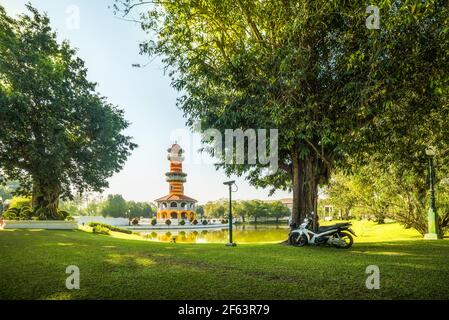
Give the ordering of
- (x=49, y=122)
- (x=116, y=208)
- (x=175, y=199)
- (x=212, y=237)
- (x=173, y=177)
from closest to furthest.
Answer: (x=49, y=122) < (x=212, y=237) < (x=175, y=199) < (x=173, y=177) < (x=116, y=208)

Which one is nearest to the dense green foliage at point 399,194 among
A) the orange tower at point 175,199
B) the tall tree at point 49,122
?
the tall tree at point 49,122

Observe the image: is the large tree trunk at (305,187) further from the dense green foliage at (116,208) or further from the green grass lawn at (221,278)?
the dense green foliage at (116,208)

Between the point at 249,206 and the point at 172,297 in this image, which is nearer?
the point at 172,297

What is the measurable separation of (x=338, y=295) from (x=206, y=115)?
809 centimetres

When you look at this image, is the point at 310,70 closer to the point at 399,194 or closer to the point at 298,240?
the point at 298,240

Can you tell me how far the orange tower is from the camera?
4838 centimetres

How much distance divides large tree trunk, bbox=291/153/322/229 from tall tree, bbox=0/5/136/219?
15106mm

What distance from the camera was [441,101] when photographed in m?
9.75

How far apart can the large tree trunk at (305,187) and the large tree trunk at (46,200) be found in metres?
18.3

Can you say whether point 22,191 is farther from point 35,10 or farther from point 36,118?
point 35,10

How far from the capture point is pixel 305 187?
1112cm

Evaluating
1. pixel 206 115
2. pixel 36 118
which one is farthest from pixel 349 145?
pixel 36 118

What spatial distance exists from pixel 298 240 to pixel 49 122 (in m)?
16.8

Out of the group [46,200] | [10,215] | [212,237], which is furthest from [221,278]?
[212,237]
